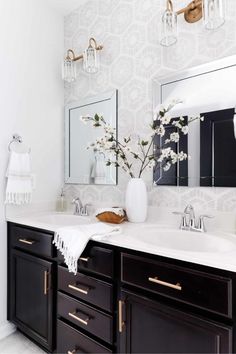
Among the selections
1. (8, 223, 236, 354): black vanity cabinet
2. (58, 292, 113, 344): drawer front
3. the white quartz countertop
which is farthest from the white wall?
(58, 292, 113, 344): drawer front

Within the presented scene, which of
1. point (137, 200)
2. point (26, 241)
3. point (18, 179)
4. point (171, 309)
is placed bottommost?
point (171, 309)

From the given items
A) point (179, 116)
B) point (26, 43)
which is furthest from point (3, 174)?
point (179, 116)

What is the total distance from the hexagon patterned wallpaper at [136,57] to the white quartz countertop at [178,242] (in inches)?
8.5

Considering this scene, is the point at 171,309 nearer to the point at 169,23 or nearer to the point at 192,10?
the point at 169,23

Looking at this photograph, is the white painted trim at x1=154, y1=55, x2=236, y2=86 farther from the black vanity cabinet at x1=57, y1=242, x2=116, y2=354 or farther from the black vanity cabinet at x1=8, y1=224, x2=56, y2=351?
the black vanity cabinet at x1=8, y1=224, x2=56, y2=351

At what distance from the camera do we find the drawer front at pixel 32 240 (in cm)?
156

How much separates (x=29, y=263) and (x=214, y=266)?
4.10 feet

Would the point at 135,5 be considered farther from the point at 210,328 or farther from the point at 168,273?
the point at 210,328

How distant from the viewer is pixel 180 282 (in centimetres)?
99

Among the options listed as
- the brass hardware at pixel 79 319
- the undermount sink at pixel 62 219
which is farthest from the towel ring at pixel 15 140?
the brass hardware at pixel 79 319

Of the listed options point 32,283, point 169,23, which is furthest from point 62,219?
point 169,23

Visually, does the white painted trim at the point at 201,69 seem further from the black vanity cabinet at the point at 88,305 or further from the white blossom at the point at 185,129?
the black vanity cabinet at the point at 88,305

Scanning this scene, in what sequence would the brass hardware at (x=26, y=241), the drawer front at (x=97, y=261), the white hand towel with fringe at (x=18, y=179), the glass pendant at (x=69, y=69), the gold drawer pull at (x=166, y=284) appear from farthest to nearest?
1. the glass pendant at (x=69, y=69)
2. the white hand towel with fringe at (x=18, y=179)
3. the brass hardware at (x=26, y=241)
4. the drawer front at (x=97, y=261)
5. the gold drawer pull at (x=166, y=284)

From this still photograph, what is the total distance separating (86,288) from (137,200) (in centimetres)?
58
